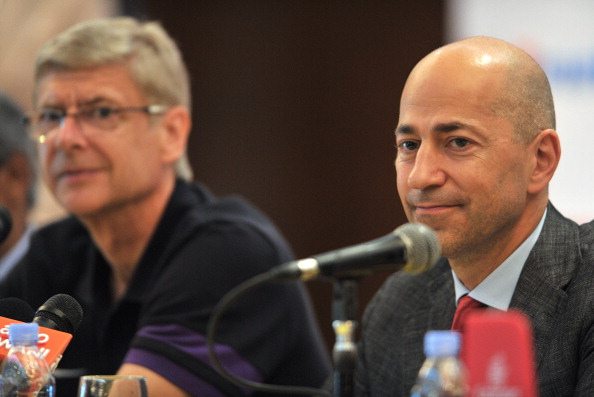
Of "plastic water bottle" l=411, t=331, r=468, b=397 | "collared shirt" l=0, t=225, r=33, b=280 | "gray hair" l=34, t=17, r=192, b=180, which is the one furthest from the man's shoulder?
"plastic water bottle" l=411, t=331, r=468, b=397

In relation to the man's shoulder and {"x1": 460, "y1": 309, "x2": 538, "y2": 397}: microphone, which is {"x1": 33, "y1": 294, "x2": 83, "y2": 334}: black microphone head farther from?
the man's shoulder

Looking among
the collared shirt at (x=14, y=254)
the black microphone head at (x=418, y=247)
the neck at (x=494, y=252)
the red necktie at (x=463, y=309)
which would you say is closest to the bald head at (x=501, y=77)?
the neck at (x=494, y=252)

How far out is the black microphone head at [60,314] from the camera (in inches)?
67.4

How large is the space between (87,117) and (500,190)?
1.37m

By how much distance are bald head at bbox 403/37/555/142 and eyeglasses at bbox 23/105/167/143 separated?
1.15 metres

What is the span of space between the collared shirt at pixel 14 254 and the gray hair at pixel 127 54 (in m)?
0.65

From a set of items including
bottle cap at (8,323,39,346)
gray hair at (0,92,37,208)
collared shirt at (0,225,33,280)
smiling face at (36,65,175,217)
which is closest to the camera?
bottle cap at (8,323,39,346)

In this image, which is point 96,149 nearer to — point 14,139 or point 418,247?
point 14,139

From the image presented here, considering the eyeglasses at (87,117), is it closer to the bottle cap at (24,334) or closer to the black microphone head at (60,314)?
the black microphone head at (60,314)

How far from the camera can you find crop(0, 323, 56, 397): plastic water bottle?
5.16 feet

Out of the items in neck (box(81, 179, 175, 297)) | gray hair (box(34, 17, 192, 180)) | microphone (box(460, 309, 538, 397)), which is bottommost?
neck (box(81, 179, 175, 297))

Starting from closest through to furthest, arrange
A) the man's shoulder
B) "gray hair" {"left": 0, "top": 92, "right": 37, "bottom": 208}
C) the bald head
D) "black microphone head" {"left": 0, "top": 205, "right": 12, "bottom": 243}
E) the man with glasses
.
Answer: the bald head, "black microphone head" {"left": 0, "top": 205, "right": 12, "bottom": 243}, the man with glasses, the man's shoulder, "gray hair" {"left": 0, "top": 92, "right": 37, "bottom": 208}

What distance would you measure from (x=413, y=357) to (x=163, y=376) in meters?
0.60

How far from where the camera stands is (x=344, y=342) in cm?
141
